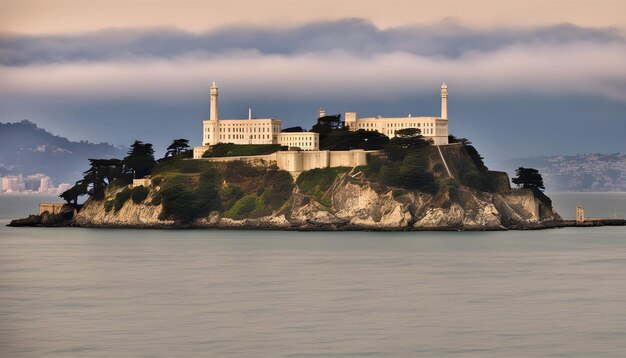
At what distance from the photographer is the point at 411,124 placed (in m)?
132

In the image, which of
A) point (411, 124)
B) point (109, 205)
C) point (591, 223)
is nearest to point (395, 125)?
point (411, 124)

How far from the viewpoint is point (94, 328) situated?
5109cm

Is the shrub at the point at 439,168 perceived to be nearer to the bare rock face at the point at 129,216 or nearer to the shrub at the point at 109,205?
the bare rock face at the point at 129,216

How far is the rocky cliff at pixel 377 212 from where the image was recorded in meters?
115

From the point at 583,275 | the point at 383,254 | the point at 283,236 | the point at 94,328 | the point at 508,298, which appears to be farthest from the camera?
the point at 283,236

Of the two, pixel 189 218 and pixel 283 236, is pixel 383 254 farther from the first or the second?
pixel 189 218

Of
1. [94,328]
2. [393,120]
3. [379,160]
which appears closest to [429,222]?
[379,160]

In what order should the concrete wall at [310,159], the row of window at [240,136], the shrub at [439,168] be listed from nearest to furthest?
the shrub at [439,168] < the concrete wall at [310,159] < the row of window at [240,136]

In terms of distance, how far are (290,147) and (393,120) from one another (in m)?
11.6

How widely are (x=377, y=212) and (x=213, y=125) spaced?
2818cm

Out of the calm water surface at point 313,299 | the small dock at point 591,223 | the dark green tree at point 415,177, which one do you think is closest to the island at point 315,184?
the dark green tree at point 415,177

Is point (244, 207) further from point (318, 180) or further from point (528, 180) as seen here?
point (528, 180)

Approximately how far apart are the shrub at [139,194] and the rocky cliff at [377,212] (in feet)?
1.41

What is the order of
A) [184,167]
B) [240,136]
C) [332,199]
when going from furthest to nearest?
1. [240,136]
2. [184,167]
3. [332,199]
